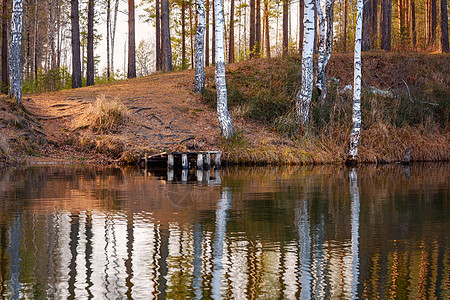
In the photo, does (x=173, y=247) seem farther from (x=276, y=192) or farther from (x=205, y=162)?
(x=205, y=162)

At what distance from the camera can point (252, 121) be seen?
80.5ft

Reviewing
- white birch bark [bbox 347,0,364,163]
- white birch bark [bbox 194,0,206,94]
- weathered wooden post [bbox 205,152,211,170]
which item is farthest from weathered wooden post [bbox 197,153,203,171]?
Result: white birch bark [bbox 194,0,206,94]

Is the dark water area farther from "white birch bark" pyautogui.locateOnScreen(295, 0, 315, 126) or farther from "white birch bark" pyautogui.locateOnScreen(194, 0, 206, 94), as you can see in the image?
"white birch bark" pyautogui.locateOnScreen(194, 0, 206, 94)

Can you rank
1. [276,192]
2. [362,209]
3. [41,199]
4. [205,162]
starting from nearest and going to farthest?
[362,209] → [41,199] → [276,192] → [205,162]

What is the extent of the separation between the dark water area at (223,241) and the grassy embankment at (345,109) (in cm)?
804

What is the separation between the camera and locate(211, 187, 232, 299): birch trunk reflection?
16.2 feet

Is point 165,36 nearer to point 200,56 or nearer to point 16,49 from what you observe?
point 200,56

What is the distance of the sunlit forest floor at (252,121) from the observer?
68.1 ft

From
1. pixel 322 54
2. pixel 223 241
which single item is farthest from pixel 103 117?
pixel 223 241

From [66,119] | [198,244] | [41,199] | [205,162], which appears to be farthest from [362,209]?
[66,119]

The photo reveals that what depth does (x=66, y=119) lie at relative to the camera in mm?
23859

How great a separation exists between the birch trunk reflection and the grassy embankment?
9658 millimetres

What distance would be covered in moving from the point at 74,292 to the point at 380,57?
29339mm

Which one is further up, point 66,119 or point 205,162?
point 66,119
